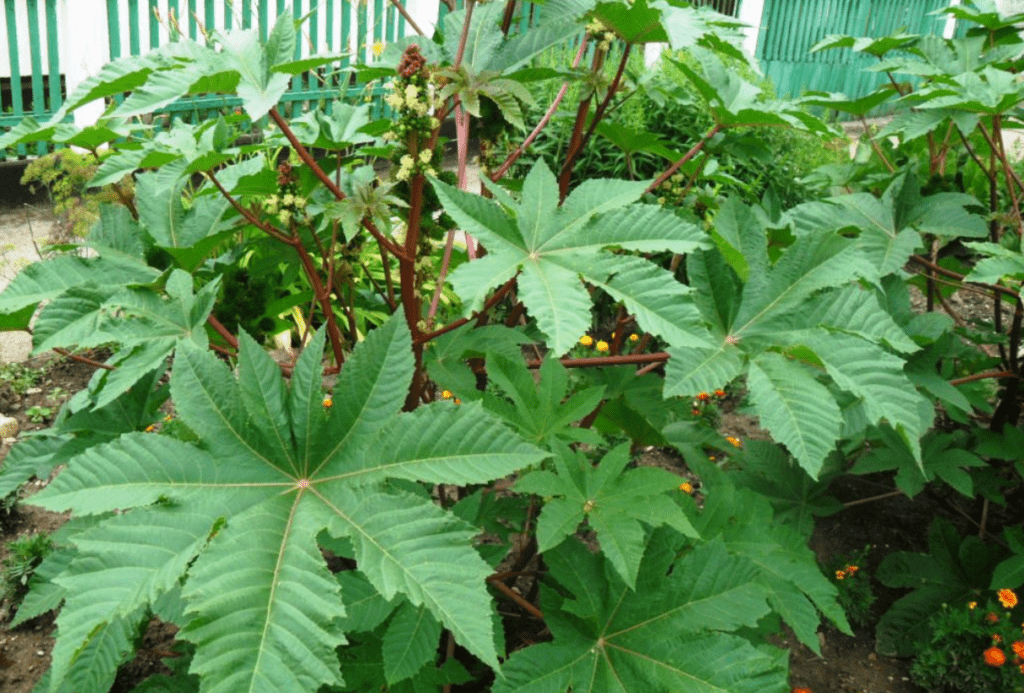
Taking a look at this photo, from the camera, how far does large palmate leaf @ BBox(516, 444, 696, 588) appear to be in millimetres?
1418

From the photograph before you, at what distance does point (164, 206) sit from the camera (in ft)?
5.70

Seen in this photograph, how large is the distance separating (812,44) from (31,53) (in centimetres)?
914

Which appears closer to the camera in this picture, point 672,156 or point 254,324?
point 254,324

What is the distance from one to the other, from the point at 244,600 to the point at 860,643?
6.42 feet

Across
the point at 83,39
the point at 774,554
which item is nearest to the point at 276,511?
the point at 774,554

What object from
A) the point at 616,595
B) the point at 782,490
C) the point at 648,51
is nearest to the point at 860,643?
the point at 782,490

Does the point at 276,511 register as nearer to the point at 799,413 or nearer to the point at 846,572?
the point at 799,413

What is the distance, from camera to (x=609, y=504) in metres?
1.50

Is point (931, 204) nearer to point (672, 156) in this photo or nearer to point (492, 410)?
point (672, 156)

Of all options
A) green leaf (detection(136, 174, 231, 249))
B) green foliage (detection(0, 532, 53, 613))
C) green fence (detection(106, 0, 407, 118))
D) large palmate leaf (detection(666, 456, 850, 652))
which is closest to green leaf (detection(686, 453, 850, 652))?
large palmate leaf (detection(666, 456, 850, 652))

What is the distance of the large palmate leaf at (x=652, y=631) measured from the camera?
1448 mm

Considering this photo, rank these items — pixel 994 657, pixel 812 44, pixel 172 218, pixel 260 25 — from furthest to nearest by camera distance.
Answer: pixel 812 44
pixel 260 25
pixel 994 657
pixel 172 218

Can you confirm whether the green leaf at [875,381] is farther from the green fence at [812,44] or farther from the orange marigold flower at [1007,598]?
the green fence at [812,44]

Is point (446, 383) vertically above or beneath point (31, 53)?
beneath
